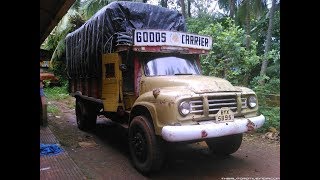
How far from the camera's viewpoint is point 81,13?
21812mm

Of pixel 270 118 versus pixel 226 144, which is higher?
pixel 270 118

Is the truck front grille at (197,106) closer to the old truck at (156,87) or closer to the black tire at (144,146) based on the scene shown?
the old truck at (156,87)

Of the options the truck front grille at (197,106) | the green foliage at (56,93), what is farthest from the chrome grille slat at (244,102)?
the green foliage at (56,93)

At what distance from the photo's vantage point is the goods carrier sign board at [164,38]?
597cm

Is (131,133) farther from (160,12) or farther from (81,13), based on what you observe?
(81,13)

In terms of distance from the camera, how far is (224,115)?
505 centimetres

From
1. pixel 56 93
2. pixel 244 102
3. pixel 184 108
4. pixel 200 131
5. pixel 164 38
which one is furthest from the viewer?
pixel 56 93

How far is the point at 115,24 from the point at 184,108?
3.01 meters

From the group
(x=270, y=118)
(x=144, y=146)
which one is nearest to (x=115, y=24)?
(x=144, y=146)

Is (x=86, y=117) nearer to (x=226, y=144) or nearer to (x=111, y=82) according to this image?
(x=111, y=82)

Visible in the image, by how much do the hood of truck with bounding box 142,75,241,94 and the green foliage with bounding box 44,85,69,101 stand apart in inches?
499

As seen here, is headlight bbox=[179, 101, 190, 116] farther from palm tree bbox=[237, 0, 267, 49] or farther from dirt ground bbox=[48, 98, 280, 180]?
palm tree bbox=[237, 0, 267, 49]
